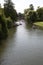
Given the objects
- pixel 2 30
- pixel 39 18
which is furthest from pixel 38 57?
pixel 39 18

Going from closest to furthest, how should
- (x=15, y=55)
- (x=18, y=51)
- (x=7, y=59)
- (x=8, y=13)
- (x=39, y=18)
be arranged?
(x=7, y=59) < (x=15, y=55) < (x=18, y=51) < (x=8, y=13) < (x=39, y=18)

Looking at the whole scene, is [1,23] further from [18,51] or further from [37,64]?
[37,64]

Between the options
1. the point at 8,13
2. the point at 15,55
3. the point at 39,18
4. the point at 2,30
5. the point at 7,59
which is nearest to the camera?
the point at 7,59

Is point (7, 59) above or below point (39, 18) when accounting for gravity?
above

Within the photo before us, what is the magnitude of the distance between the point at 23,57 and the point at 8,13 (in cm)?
4528

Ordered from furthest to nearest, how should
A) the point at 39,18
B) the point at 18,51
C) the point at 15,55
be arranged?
1. the point at 39,18
2. the point at 18,51
3. the point at 15,55

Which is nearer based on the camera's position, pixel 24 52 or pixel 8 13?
pixel 24 52

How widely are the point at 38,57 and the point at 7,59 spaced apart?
354 centimetres

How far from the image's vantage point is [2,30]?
44312 millimetres

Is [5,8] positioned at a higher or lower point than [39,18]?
higher

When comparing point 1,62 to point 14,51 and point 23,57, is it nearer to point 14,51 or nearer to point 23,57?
point 23,57

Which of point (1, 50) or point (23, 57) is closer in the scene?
point (23, 57)

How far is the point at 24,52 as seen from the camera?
29812 mm

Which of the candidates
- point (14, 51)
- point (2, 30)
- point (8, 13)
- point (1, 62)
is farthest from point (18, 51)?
point (8, 13)
